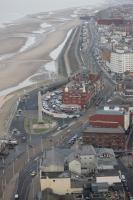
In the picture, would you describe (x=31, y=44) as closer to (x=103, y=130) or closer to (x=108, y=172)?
(x=103, y=130)

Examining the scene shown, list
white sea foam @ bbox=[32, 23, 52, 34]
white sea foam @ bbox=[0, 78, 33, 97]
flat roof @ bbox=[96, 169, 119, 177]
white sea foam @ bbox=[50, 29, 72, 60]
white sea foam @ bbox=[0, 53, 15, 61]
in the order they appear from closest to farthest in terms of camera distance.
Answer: flat roof @ bbox=[96, 169, 119, 177] → white sea foam @ bbox=[0, 78, 33, 97] → white sea foam @ bbox=[0, 53, 15, 61] → white sea foam @ bbox=[50, 29, 72, 60] → white sea foam @ bbox=[32, 23, 52, 34]

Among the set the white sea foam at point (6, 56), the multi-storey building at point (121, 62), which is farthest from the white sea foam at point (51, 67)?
the multi-storey building at point (121, 62)

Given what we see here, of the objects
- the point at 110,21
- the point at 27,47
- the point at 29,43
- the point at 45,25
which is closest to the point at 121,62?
the point at 27,47

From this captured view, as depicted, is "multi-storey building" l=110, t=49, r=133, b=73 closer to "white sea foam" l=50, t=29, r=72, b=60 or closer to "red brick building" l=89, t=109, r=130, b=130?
"white sea foam" l=50, t=29, r=72, b=60

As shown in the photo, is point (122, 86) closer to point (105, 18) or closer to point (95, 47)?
point (95, 47)

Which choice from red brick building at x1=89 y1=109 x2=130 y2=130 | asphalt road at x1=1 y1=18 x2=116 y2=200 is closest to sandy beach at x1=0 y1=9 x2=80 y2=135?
asphalt road at x1=1 y1=18 x2=116 y2=200
